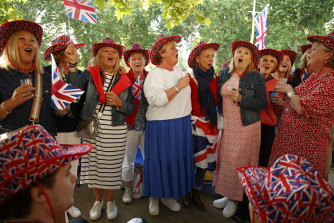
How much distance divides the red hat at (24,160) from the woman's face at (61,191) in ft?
0.26

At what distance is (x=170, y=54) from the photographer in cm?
296

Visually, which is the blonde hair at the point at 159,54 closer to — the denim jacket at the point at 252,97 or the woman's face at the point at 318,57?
the denim jacket at the point at 252,97

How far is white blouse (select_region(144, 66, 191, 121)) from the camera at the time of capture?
2803mm

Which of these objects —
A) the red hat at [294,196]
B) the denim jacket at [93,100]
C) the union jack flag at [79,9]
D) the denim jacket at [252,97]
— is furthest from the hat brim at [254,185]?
the union jack flag at [79,9]

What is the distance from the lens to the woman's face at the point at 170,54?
2967mm

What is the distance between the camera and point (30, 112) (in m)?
2.11

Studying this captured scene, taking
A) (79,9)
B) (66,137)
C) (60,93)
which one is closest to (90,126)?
(66,137)

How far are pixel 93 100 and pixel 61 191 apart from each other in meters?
1.75

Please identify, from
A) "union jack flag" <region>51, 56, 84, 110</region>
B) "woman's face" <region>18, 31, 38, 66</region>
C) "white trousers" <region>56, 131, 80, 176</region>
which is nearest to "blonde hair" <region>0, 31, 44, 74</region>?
"woman's face" <region>18, 31, 38, 66</region>

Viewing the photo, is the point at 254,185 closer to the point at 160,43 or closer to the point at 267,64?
the point at 160,43

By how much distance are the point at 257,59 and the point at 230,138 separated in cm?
114

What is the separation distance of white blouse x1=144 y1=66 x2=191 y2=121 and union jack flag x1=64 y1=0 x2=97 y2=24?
156cm

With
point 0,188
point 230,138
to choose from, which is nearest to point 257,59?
point 230,138

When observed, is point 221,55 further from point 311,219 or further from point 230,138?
point 311,219
